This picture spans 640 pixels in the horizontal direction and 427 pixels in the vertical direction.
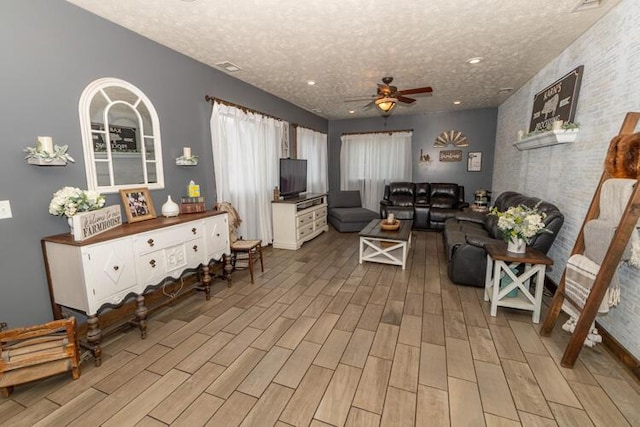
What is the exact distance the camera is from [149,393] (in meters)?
1.76

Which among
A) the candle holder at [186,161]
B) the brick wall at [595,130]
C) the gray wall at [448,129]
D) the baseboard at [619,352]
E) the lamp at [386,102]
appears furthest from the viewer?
the gray wall at [448,129]

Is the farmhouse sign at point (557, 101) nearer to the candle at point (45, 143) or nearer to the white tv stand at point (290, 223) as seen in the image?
the white tv stand at point (290, 223)

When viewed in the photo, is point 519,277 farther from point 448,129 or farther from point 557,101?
point 448,129

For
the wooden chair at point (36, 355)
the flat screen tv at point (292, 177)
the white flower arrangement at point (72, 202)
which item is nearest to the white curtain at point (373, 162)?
the flat screen tv at point (292, 177)

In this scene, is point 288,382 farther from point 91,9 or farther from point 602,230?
point 91,9

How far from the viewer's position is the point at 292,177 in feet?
17.8

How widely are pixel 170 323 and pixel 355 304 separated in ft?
5.90

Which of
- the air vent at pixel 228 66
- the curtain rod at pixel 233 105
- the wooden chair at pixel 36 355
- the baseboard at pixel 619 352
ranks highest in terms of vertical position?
the air vent at pixel 228 66

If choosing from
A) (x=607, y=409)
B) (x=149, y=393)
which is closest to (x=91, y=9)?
(x=149, y=393)

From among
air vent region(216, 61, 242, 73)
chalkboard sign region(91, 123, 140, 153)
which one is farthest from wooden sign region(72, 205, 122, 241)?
air vent region(216, 61, 242, 73)

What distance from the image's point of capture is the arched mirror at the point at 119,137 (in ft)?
7.91

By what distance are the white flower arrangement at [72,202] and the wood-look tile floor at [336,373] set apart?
1125mm

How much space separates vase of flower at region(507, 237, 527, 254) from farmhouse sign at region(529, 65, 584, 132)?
5.04 ft

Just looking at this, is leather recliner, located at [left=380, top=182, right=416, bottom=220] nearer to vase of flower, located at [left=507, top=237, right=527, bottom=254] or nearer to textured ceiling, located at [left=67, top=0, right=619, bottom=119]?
textured ceiling, located at [left=67, top=0, right=619, bottom=119]
